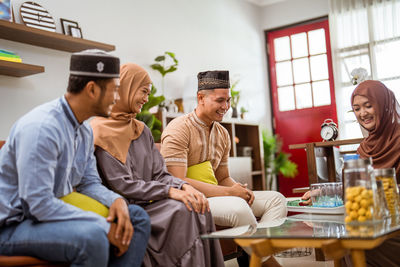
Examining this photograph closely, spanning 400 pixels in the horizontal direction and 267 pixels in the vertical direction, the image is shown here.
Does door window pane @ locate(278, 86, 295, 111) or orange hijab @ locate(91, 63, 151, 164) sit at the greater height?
door window pane @ locate(278, 86, 295, 111)

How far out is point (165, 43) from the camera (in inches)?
200

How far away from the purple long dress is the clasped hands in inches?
0.8

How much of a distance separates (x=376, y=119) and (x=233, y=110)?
10.0 feet

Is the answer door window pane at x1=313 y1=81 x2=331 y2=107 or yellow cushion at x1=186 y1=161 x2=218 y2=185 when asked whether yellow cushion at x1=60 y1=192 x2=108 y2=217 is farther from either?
door window pane at x1=313 y1=81 x2=331 y2=107

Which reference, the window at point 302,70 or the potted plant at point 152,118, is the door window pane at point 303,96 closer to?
the window at point 302,70

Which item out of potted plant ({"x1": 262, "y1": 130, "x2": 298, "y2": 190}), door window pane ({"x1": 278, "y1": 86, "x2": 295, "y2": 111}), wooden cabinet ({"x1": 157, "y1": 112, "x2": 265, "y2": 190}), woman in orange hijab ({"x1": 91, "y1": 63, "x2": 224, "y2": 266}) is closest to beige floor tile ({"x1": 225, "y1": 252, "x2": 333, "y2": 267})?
woman in orange hijab ({"x1": 91, "y1": 63, "x2": 224, "y2": 266})

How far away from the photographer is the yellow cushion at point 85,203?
1.68 metres

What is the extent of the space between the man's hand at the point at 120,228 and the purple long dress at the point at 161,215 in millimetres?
283

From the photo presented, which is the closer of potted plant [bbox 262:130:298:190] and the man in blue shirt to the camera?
the man in blue shirt

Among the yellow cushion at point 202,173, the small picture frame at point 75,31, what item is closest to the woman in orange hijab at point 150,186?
the yellow cushion at point 202,173

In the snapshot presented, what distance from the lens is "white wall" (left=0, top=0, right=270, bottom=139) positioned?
143 inches

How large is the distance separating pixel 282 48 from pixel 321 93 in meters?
0.98

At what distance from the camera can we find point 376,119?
2.54 meters

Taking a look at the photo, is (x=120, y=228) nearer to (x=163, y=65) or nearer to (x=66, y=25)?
(x=66, y=25)
